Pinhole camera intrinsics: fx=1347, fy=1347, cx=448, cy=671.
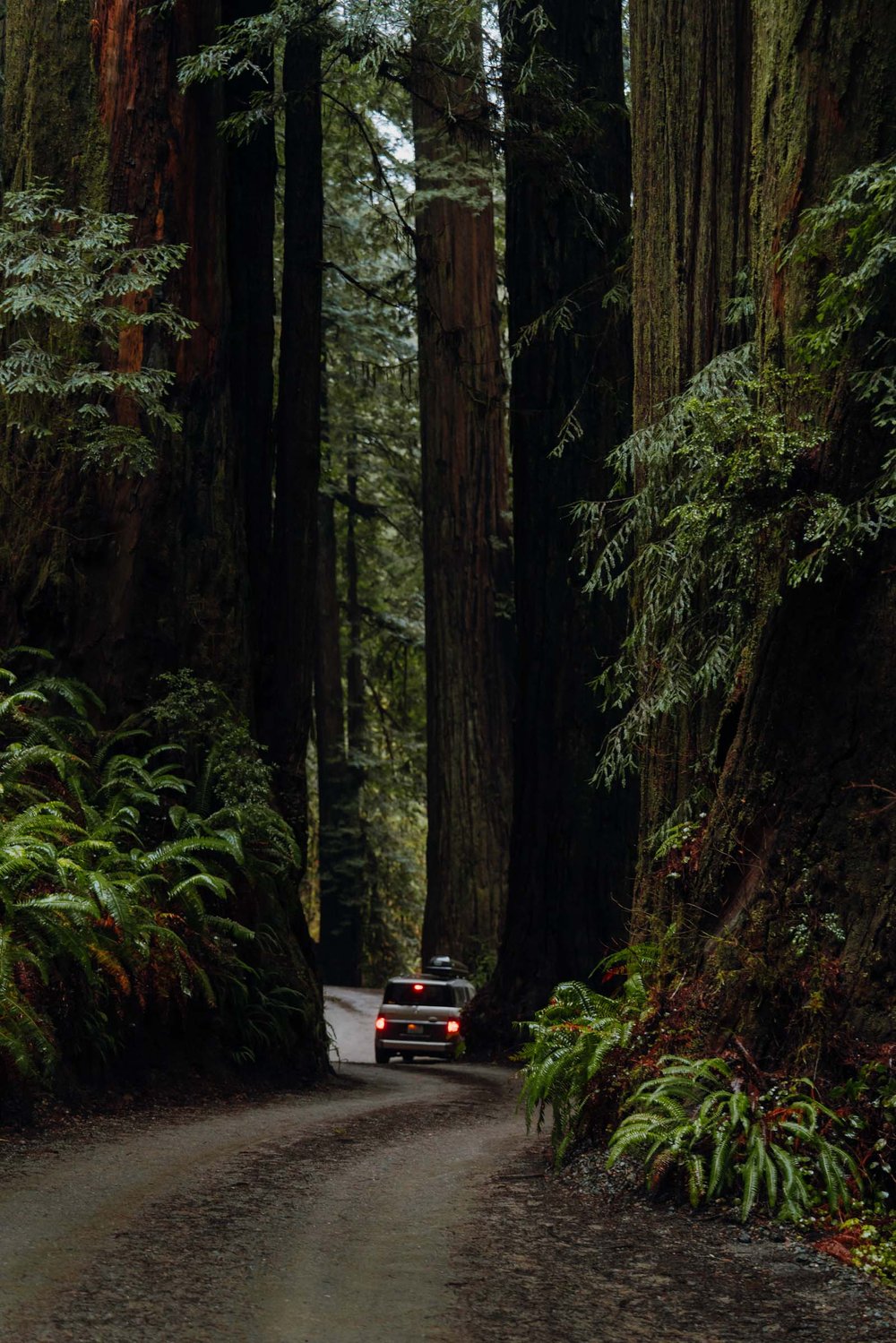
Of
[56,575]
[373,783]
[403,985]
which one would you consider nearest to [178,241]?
[56,575]

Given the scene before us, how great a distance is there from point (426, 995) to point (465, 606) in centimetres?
636

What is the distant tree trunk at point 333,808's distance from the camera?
91.7 ft

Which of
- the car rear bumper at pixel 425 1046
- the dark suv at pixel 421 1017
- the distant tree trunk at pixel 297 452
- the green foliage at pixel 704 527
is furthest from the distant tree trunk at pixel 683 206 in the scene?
the car rear bumper at pixel 425 1046

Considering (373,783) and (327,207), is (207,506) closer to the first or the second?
(327,207)

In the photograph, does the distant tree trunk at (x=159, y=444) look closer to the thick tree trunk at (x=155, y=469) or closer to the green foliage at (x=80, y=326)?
the thick tree trunk at (x=155, y=469)

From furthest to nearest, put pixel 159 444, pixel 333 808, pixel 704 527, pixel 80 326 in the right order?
pixel 333 808 < pixel 159 444 < pixel 80 326 < pixel 704 527

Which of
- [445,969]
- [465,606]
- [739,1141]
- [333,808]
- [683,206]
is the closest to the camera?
[739,1141]

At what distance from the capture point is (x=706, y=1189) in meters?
5.45

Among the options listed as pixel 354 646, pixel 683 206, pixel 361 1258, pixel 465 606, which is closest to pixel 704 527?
pixel 361 1258

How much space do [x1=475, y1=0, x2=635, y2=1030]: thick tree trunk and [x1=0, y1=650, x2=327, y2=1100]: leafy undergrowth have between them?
4.37 m

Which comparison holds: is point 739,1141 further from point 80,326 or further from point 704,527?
point 80,326

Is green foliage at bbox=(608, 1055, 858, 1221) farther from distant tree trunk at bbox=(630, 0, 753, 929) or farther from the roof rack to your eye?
the roof rack

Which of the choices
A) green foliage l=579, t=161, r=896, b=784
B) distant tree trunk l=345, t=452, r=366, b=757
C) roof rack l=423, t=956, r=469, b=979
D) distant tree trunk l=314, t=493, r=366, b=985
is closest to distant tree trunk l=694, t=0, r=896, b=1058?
green foliage l=579, t=161, r=896, b=784

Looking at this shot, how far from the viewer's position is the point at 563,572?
15797mm
